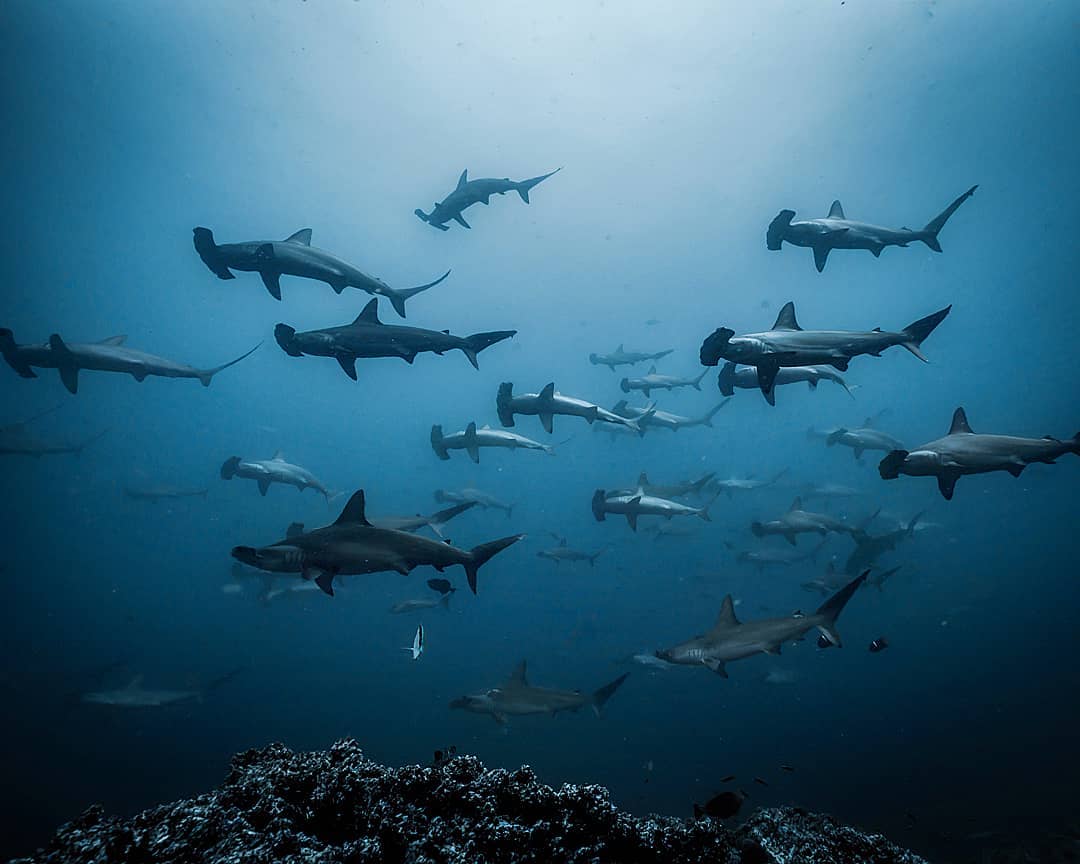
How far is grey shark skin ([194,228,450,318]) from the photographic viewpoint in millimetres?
7633

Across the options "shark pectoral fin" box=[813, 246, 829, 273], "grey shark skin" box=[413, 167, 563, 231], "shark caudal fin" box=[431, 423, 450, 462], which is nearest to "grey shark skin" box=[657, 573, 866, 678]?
"shark pectoral fin" box=[813, 246, 829, 273]

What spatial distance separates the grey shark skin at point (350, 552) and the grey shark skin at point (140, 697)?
14095 mm

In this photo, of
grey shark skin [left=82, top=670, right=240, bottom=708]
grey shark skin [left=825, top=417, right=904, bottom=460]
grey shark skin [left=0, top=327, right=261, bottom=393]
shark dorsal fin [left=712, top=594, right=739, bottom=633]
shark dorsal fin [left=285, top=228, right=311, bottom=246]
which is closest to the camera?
shark dorsal fin [left=712, top=594, right=739, bottom=633]

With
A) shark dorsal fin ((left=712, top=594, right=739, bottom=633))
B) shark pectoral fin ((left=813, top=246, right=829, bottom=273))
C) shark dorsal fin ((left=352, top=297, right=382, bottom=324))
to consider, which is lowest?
shark dorsal fin ((left=712, top=594, right=739, bottom=633))

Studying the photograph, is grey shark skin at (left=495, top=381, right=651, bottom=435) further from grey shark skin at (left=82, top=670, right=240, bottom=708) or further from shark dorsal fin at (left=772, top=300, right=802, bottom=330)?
grey shark skin at (left=82, top=670, right=240, bottom=708)

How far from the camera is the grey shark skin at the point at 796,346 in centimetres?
560

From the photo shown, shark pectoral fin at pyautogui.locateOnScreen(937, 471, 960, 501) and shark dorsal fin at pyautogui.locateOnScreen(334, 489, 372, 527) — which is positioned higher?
shark dorsal fin at pyautogui.locateOnScreen(334, 489, 372, 527)

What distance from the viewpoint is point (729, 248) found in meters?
48.9

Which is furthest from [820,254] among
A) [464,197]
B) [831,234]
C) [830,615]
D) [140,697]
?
[140,697]

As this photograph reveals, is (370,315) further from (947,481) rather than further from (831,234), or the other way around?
(947,481)

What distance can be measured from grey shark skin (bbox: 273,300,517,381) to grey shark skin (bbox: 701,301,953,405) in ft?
10.0

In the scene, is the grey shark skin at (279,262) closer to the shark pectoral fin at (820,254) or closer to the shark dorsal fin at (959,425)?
the shark pectoral fin at (820,254)

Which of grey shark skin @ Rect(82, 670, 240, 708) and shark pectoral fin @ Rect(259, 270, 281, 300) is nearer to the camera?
shark pectoral fin @ Rect(259, 270, 281, 300)

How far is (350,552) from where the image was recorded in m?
4.90
